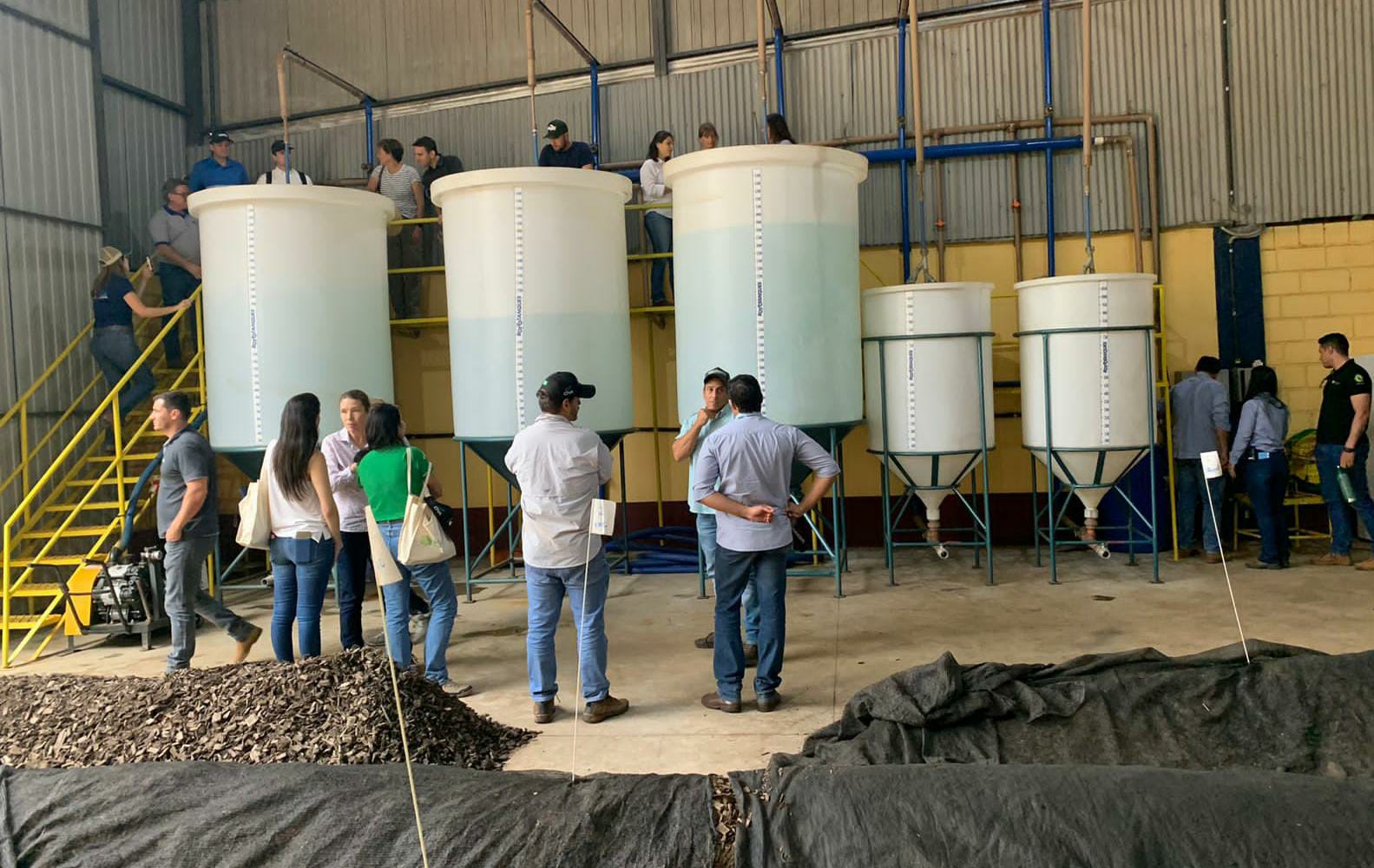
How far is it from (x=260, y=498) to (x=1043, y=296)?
5.74 meters

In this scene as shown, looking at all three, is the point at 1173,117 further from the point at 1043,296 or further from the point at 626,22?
the point at 626,22

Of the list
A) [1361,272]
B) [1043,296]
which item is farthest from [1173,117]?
[1043,296]

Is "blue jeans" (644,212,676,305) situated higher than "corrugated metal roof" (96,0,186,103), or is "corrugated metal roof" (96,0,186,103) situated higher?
"corrugated metal roof" (96,0,186,103)

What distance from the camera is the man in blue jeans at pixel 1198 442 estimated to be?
824cm

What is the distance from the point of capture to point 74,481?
8.39 m

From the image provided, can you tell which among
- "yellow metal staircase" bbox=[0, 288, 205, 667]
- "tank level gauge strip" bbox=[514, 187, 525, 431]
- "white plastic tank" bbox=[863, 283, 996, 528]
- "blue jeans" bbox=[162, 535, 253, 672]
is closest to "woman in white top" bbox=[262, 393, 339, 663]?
"blue jeans" bbox=[162, 535, 253, 672]

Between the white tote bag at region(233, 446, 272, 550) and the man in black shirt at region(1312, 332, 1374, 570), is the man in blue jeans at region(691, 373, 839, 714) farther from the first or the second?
the man in black shirt at region(1312, 332, 1374, 570)

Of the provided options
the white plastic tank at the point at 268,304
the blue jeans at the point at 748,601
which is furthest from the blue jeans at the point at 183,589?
the blue jeans at the point at 748,601

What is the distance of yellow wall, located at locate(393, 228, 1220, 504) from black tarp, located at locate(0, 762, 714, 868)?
19.4 ft

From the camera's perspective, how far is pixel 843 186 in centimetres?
716

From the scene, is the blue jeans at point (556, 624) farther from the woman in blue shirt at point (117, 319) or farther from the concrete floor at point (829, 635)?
the woman in blue shirt at point (117, 319)

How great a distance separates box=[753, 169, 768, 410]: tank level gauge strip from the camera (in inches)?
269

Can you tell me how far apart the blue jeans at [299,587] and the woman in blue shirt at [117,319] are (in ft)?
13.4

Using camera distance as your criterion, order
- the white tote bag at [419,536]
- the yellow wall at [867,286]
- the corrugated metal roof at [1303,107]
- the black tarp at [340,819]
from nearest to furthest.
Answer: the black tarp at [340,819] → the white tote bag at [419,536] → the corrugated metal roof at [1303,107] → the yellow wall at [867,286]
